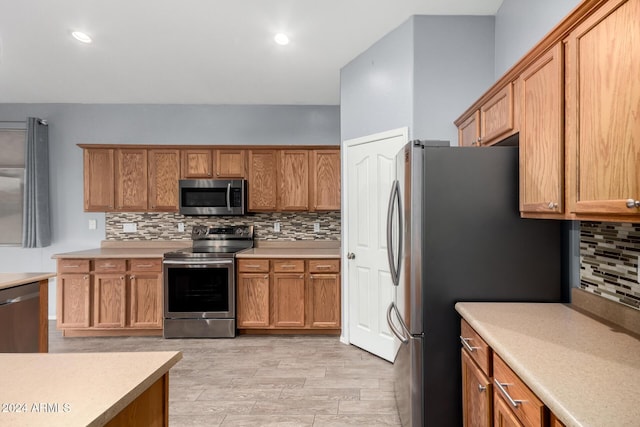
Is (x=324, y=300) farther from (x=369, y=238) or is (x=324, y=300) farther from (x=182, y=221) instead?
(x=182, y=221)

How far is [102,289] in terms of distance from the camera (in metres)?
3.77

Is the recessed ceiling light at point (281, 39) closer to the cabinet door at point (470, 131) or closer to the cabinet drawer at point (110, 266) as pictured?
the cabinet door at point (470, 131)

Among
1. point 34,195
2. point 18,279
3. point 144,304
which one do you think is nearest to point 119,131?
point 34,195

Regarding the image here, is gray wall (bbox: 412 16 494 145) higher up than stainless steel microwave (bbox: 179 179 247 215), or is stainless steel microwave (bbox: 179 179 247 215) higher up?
gray wall (bbox: 412 16 494 145)

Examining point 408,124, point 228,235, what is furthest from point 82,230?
point 408,124

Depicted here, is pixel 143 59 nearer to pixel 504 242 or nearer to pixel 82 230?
pixel 82 230

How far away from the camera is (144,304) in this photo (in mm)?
3785

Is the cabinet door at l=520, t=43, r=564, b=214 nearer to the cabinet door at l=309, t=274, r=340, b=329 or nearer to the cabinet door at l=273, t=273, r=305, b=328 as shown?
the cabinet door at l=309, t=274, r=340, b=329

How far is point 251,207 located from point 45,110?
9.52ft

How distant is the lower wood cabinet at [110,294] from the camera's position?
148 inches

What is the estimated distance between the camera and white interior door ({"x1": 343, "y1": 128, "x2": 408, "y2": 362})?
312cm

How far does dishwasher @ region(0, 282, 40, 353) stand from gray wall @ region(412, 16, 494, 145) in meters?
3.02

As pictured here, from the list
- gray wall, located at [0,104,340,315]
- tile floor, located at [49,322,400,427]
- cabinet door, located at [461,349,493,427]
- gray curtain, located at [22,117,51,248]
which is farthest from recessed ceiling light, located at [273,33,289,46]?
gray curtain, located at [22,117,51,248]

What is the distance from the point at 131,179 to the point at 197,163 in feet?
2.57
